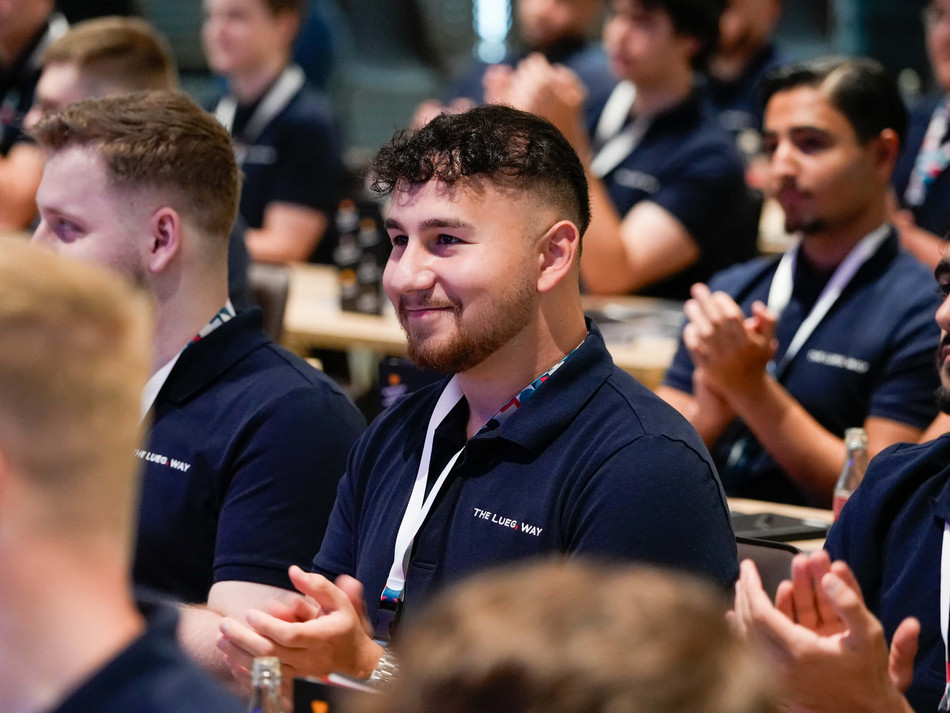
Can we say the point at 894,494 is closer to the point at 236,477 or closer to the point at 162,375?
the point at 236,477

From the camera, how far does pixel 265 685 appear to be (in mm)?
1405

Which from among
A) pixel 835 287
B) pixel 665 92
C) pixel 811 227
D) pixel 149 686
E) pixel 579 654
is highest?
pixel 579 654

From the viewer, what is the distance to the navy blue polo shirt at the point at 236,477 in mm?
2111

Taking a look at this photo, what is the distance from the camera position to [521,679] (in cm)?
74

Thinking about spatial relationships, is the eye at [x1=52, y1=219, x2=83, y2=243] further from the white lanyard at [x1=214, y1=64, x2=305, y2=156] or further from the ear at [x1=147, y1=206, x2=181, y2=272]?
the white lanyard at [x1=214, y1=64, x2=305, y2=156]

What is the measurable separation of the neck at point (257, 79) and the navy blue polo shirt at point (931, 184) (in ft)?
7.77

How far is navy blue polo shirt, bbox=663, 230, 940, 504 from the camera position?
288cm

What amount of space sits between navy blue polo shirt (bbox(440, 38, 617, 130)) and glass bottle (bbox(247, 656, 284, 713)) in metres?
3.72

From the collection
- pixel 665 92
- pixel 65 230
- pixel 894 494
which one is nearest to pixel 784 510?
pixel 894 494

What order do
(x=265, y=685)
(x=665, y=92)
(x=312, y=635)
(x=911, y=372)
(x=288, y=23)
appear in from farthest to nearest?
(x=288, y=23)
(x=665, y=92)
(x=911, y=372)
(x=312, y=635)
(x=265, y=685)

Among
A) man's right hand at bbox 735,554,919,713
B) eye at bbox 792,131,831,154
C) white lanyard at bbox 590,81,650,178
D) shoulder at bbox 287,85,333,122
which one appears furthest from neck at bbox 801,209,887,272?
shoulder at bbox 287,85,333,122

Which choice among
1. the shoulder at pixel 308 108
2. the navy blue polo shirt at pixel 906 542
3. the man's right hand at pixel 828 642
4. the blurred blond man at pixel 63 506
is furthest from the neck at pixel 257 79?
the blurred blond man at pixel 63 506

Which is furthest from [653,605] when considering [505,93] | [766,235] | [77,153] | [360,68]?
[360,68]

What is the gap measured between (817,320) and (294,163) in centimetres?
250
